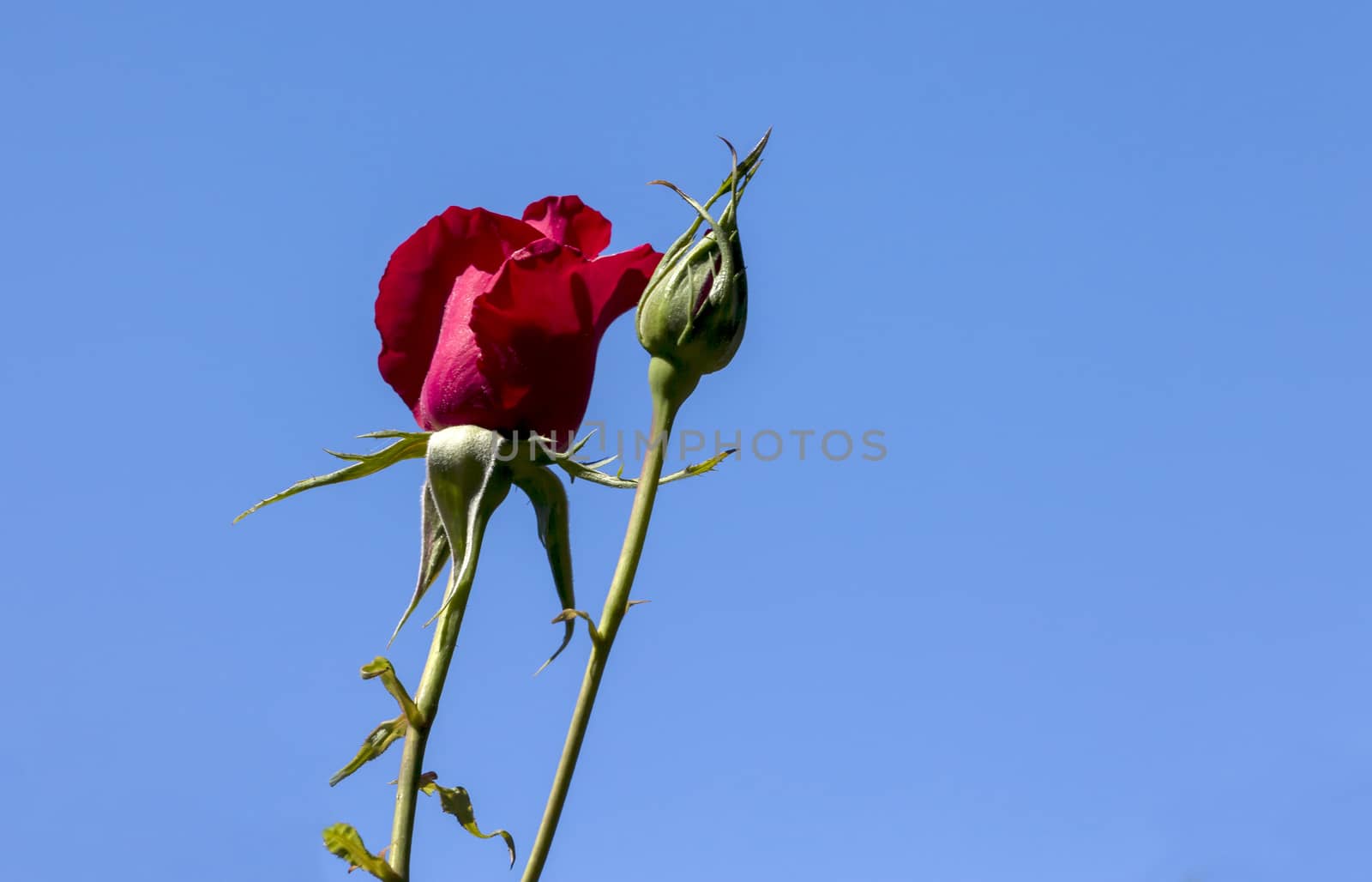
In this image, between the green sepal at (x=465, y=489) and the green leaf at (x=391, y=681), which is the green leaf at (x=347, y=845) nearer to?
the green leaf at (x=391, y=681)

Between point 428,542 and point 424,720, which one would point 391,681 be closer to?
point 424,720

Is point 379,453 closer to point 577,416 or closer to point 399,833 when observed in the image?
point 577,416

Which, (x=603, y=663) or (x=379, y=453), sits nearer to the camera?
(x=603, y=663)

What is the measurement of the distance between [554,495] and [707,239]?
0.39 metres

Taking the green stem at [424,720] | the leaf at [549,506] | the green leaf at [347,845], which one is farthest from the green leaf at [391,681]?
the leaf at [549,506]

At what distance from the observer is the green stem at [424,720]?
67.2 inches

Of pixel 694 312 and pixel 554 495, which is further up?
pixel 694 312

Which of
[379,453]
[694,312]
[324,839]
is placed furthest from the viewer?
[379,453]

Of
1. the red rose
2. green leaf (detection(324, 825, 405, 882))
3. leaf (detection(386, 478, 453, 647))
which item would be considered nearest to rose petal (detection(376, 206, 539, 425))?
the red rose

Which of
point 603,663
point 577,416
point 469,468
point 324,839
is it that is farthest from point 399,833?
point 577,416

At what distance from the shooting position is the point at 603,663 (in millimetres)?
1776

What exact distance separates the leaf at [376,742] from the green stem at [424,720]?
0.10ft

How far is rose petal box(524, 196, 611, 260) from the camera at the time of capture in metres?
2.10

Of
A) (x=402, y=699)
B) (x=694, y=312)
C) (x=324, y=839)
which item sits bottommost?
(x=324, y=839)
